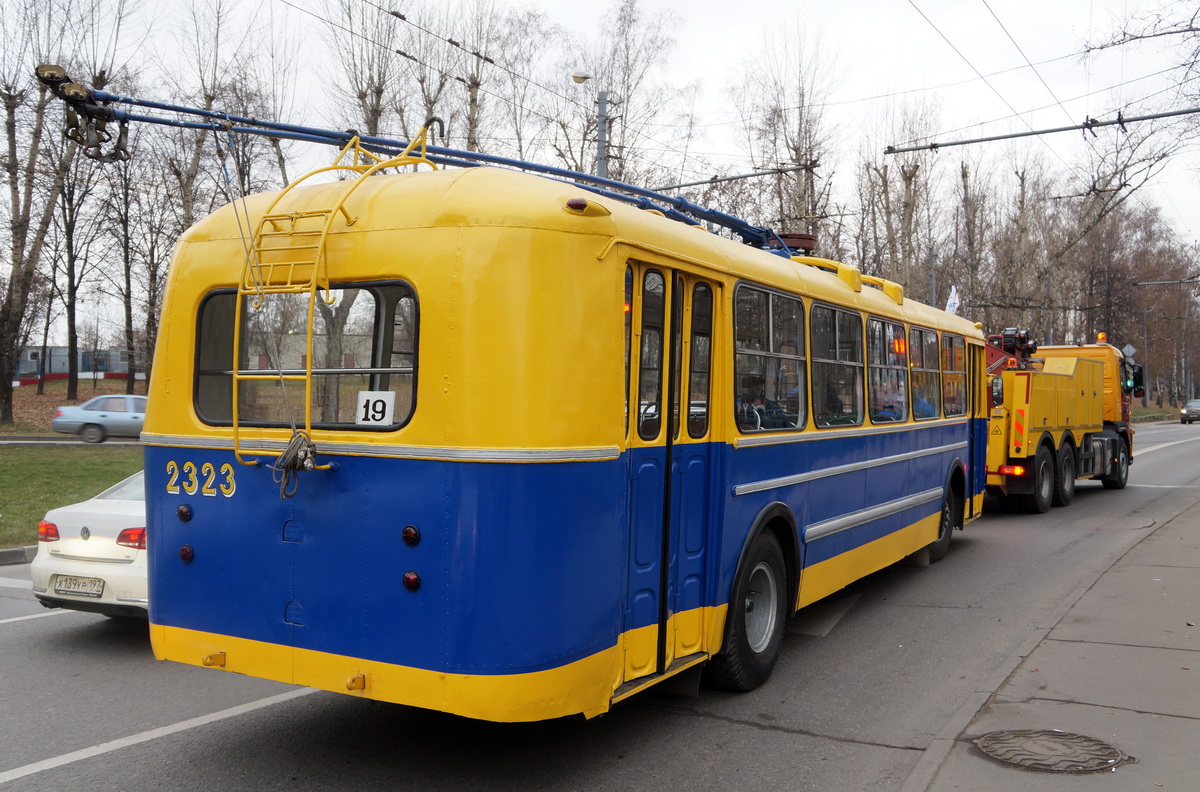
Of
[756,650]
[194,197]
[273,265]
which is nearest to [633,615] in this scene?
[756,650]

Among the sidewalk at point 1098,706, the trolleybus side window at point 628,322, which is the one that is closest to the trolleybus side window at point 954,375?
the sidewalk at point 1098,706

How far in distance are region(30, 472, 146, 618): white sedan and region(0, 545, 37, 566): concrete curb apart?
4.15m

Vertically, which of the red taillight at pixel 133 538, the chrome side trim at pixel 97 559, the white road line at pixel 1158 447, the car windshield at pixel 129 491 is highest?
the car windshield at pixel 129 491

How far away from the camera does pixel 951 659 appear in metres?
7.12

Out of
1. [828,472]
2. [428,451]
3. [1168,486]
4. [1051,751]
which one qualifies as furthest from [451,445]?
[1168,486]

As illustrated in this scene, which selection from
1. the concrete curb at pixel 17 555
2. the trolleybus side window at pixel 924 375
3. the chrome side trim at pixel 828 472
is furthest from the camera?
the concrete curb at pixel 17 555

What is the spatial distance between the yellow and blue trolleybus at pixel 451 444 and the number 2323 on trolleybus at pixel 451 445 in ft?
0.04

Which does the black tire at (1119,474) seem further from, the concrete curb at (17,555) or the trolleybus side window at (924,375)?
the concrete curb at (17,555)

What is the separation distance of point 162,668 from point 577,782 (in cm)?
360

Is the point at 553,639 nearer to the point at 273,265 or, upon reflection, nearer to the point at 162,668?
the point at 273,265

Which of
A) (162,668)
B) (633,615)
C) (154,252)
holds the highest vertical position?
(154,252)

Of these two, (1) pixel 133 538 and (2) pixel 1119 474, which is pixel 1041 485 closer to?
(2) pixel 1119 474

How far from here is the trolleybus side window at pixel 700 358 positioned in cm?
555

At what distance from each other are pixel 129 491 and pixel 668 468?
4.97 m
